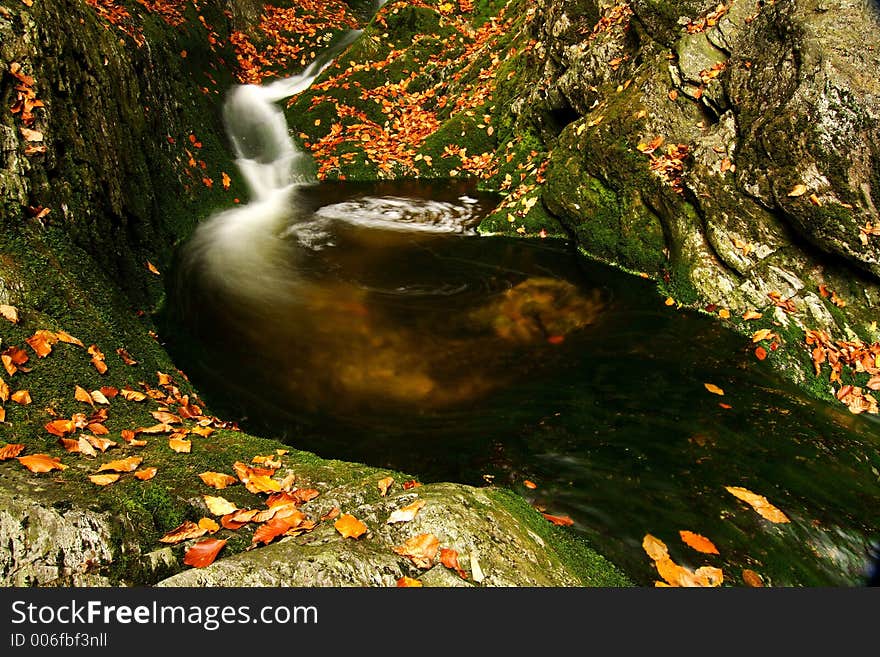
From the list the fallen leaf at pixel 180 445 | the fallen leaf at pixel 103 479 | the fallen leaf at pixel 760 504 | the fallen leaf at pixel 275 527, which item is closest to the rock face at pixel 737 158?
the fallen leaf at pixel 760 504

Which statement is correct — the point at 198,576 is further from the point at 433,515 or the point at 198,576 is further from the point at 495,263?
the point at 495,263

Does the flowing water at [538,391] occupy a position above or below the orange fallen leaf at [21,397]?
below

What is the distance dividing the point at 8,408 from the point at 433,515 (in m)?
2.31

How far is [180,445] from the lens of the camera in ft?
10.0

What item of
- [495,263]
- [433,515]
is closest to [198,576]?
[433,515]

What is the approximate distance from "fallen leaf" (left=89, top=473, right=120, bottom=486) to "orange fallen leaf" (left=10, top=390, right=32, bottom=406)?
800 mm

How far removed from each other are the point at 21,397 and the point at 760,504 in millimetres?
4617

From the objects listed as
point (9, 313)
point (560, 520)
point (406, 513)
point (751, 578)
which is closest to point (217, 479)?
point (406, 513)

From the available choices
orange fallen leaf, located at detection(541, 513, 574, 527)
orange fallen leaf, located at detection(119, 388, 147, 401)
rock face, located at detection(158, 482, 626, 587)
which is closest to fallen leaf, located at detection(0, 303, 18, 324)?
orange fallen leaf, located at detection(119, 388, 147, 401)

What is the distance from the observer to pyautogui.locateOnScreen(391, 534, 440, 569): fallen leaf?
2.18 meters

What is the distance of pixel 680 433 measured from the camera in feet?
13.8

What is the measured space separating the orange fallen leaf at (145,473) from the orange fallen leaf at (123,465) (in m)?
0.05

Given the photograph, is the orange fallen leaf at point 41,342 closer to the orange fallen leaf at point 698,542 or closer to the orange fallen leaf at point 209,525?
the orange fallen leaf at point 209,525

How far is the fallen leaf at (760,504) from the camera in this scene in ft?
11.2
